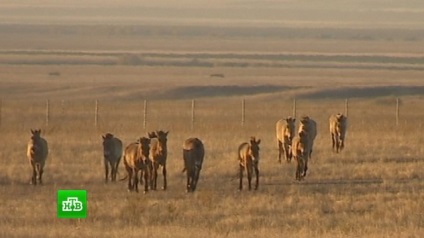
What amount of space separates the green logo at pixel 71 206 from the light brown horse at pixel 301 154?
7935mm

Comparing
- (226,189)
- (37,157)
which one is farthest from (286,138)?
(37,157)

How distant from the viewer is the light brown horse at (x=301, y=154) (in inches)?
1193

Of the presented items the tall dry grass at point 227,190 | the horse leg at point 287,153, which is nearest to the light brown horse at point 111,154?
the tall dry grass at point 227,190

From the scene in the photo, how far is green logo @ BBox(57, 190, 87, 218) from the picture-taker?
22891mm

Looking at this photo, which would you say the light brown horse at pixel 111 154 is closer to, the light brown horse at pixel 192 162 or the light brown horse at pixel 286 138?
the light brown horse at pixel 192 162

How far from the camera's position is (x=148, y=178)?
2875cm

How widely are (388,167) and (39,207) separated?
10.4 meters

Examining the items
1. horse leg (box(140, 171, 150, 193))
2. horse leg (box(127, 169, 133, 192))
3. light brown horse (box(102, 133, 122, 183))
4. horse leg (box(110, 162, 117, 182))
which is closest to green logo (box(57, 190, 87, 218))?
horse leg (box(140, 171, 150, 193))

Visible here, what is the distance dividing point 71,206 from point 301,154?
8693 mm

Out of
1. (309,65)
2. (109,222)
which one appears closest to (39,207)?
(109,222)

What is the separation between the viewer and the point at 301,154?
30.5 metres

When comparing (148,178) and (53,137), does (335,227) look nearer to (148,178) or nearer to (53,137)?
(148,178)

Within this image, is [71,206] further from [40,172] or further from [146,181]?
[40,172]

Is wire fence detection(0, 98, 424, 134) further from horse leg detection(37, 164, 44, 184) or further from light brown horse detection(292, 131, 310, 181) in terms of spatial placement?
horse leg detection(37, 164, 44, 184)
